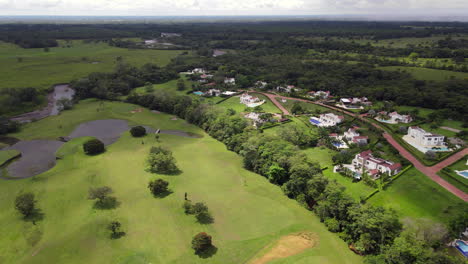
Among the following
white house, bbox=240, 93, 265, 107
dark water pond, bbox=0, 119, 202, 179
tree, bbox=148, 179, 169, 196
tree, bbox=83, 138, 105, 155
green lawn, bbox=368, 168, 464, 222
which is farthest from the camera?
white house, bbox=240, 93, 265, 107

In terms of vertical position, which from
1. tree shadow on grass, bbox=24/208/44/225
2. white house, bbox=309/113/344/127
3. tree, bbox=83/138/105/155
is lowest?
tree shadow on grass, bbox=24/208/44/225

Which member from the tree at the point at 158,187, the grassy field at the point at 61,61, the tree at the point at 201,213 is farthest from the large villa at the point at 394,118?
the grassy field at the point at 61,61

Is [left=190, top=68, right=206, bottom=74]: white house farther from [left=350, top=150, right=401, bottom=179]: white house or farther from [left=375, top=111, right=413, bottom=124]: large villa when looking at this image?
[left=350, top=150, right=401, bottom=179]: white house

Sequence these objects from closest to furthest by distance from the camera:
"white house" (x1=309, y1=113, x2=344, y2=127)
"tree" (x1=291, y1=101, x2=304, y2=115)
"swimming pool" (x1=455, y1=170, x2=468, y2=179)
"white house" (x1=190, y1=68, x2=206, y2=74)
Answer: "swimming pool" (x1=455, y1=170, x2=468, y2=179)
"white house" (x1=309, y1=113, x2=344, y2=127)
"tree" (x1=291, y1=101, x2=304, y2=115)
"white house" (x1=190, y1=68, x2=206, y2=74)

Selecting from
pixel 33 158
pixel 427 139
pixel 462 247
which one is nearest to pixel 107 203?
pixel 33 158

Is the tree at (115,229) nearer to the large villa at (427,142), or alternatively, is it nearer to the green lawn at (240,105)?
the green lawn at (240,105)

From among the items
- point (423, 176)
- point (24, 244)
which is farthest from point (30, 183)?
point (423, 176)

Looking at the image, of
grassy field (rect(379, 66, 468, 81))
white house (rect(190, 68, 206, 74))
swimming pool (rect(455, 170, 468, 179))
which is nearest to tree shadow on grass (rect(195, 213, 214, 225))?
swimming pool (rect(455, 170, 468, 179))
